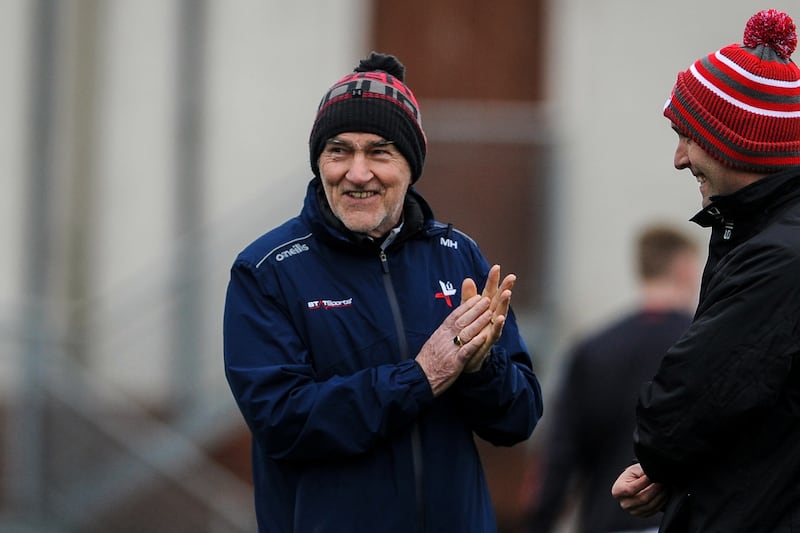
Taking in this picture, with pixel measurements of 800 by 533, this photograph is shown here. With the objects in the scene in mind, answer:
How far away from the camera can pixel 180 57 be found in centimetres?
950

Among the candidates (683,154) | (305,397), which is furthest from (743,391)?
(305,397)

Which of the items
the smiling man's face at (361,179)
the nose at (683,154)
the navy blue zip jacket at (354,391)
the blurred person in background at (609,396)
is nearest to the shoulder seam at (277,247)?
the navy blue zip jacket at (354,391)

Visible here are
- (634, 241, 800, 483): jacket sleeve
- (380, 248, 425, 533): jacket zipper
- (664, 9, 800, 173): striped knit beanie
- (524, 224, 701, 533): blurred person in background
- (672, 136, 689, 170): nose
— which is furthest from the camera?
(524, 224, 701, 533): blurred person in background

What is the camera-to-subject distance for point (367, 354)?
151 inches

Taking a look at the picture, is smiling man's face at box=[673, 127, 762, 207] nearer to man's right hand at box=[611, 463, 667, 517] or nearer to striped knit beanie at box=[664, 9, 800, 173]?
striped knit beanie at box=[664, 9, 800, 173]

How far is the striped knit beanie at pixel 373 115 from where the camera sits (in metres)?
3.88

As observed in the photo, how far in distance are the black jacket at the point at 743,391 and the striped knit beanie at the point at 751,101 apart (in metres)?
0.08

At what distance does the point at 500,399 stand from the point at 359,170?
2.36 feet

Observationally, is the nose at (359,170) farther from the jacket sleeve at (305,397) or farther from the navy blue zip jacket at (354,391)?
the jacket sleeve at (305,397)

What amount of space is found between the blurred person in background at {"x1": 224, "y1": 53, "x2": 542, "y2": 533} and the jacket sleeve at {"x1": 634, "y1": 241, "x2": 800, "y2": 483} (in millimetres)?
532

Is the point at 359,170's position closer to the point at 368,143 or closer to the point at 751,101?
the point at 368,143

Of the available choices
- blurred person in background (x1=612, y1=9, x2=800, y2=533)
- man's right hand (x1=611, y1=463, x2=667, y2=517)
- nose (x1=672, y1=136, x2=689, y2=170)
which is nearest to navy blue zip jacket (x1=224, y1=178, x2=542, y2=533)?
man's right hand (x1=611, y1=463, x2=667, y2=517)

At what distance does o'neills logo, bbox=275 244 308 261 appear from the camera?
3875 mm

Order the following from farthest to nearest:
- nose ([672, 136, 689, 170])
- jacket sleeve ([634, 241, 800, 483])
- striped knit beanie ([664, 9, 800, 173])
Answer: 1. nose ([672, 136, 689, 170])
2. striped knit beanie ([664, 9, 800, 173])
3. jacket sleeve ([634, 241, 800, 483])
